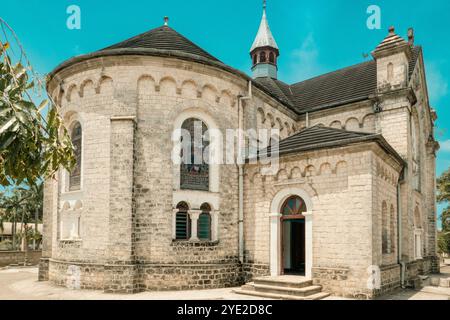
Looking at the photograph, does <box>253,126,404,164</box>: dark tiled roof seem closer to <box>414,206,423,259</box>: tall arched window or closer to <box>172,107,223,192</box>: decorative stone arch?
<box>172,107,223,192</box>: decorative stone arch

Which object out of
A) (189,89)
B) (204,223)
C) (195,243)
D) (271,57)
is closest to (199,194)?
(204,223)

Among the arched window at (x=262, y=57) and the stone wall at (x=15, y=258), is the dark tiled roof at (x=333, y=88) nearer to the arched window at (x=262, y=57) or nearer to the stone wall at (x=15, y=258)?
the arched window at (x=262, y=57)

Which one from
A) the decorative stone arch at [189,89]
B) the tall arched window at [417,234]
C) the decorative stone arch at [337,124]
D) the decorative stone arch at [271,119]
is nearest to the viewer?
the decorative stone arch at [189,89]

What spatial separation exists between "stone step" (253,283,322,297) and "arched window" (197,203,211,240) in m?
2.96

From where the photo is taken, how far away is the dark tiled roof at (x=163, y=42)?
15.5 meters

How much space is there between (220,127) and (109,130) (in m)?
4.31

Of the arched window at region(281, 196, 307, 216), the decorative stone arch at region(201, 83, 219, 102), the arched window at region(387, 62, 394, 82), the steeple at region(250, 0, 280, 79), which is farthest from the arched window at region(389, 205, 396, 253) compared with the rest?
the steeple at region(250, 0, 280, 79)

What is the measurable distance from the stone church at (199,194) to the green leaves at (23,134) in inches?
340

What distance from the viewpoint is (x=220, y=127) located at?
51.2ft

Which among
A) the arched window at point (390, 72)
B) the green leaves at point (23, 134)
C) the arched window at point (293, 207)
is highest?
the arched window at point (390, 72)

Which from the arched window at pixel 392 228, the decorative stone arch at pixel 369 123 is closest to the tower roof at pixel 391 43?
the decorative stone arch at pixel 369 123

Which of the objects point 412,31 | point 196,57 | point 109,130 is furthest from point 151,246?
point 412,31

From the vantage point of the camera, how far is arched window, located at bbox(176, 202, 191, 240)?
14.3 metres

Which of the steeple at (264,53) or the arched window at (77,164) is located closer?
the arched window at (77,164)
